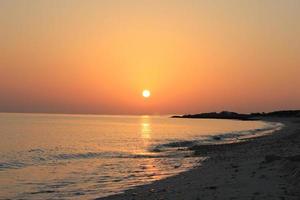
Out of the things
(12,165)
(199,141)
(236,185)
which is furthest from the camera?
(199,141)

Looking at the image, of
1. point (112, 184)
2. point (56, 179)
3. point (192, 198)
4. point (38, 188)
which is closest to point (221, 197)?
point (192, 198)

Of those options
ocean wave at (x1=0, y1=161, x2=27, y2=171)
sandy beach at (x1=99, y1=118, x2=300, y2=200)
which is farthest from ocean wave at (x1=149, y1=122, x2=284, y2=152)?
sandy beach at (x1=99, y1=118, x2=300, y2=200)

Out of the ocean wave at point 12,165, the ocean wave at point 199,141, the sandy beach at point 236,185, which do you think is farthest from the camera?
the ocean wave at point 199,141

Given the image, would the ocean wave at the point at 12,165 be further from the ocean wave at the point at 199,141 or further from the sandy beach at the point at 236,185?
the ocean wave at the point at 199,141

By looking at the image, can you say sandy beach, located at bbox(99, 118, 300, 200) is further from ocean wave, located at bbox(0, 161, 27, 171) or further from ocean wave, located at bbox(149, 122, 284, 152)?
ocean wave, located at bbox(149, 122, 284, 152)

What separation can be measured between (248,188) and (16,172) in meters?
14.6

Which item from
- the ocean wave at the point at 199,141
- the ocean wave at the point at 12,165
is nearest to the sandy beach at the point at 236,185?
the ocean wave at the point at 12,165

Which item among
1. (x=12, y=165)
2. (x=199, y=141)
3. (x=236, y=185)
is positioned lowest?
(x=12, y=165)

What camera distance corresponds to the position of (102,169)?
81.9 feet

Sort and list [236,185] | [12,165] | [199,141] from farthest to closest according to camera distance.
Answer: [199,141] → [12,165] → [236,185]

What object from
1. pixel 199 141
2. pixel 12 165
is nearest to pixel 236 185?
pixel 12 165

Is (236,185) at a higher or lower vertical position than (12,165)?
higher

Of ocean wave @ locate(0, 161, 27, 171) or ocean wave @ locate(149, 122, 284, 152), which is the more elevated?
ocean wave @ locate(149, 122, 284, 152)

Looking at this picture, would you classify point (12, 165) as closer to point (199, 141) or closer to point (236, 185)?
point (236, 185)
